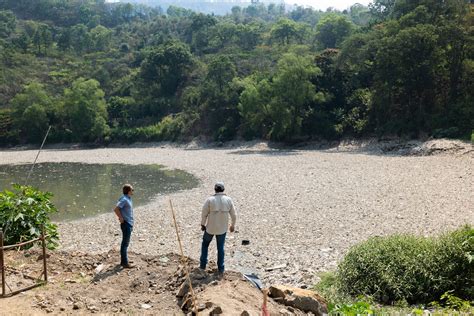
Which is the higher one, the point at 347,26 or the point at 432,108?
the point at 347,26

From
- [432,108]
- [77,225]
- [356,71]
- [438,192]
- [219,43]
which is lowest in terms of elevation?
[77,225]

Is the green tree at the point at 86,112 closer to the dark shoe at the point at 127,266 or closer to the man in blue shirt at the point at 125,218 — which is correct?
the man in blue shirt at the point at 125,218

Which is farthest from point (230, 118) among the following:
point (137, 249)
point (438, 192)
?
point (137, 249)

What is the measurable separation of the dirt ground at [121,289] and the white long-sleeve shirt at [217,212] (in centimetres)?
92

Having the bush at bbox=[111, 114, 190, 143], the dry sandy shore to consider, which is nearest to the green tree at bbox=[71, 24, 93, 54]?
the bush at bbox=[111, 114, 190, 143]

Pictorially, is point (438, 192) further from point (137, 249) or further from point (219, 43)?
point (219, 43)

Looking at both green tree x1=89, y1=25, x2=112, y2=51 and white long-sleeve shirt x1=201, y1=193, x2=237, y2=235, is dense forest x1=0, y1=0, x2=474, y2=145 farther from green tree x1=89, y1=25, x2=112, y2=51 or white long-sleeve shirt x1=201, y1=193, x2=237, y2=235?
white long-sleeve shirt x1=201, y1=193, x2=237, y2=235

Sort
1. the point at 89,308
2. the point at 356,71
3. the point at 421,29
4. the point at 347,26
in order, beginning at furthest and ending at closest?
the point at 347,26, the point at 356,71, the point at 421,29, the point at 89,308

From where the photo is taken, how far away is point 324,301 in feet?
25.6

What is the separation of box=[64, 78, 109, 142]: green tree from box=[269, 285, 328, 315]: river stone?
5813 cm

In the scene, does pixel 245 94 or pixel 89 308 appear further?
pixel 245 94

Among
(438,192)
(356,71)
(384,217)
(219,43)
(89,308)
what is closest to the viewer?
(89,308)

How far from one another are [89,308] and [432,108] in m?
41.1

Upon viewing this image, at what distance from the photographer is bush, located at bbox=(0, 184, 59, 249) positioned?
10.5m
